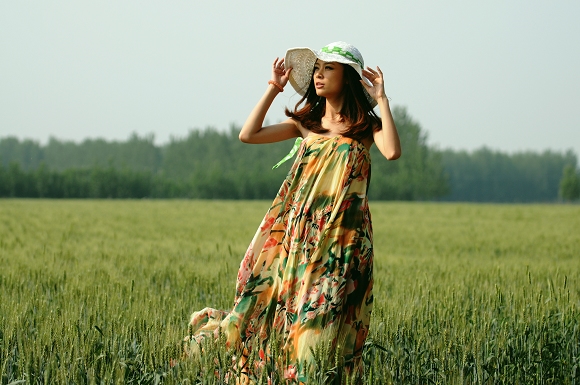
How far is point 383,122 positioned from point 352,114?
0.21 m

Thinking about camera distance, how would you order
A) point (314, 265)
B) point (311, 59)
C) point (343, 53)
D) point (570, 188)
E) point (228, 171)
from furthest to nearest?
point (570, 188) < point (228, 171) < point (311, 59) < point (343, 53) < point (314, 265)

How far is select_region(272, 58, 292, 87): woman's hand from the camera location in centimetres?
375

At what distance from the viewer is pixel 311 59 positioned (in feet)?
12.3

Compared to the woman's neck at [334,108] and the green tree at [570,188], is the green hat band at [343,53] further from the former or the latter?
the green tree at [570,188]

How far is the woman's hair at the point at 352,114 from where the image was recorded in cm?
349

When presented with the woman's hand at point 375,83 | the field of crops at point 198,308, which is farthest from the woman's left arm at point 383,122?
the field of crops at point 198,308

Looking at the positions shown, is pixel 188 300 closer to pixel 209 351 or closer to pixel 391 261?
pixel 209 351

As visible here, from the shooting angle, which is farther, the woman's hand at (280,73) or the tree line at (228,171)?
the tree line at (228,171)

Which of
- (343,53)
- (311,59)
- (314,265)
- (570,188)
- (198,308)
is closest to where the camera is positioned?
(314,265)

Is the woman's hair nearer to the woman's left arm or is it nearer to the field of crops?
the woman's left arm

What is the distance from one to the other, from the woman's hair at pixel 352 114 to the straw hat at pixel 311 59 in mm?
55

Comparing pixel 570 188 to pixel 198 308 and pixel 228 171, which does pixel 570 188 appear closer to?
pixel 228 171

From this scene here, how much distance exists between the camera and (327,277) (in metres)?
3.29

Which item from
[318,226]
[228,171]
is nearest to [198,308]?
→ [318,226]
